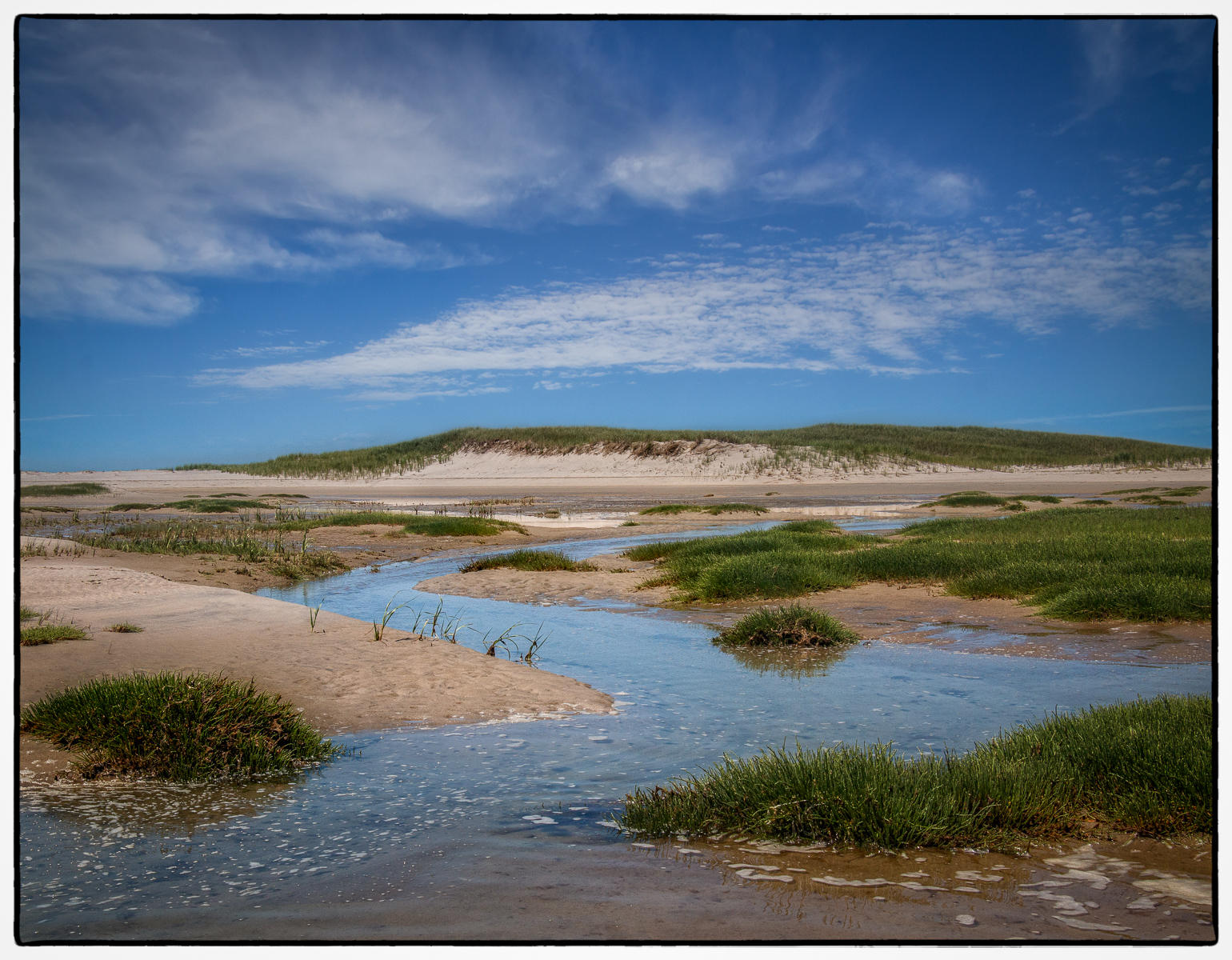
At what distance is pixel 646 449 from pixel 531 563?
195 feet

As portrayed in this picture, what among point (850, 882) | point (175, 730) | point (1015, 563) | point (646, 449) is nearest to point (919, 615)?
point (1015, 563)

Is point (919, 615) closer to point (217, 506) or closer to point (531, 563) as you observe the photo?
point (531, 563)

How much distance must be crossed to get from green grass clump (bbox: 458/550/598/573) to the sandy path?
7.63m

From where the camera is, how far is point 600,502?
49812 mm

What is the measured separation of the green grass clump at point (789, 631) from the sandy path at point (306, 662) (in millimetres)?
2905

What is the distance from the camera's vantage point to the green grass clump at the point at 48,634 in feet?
27.5

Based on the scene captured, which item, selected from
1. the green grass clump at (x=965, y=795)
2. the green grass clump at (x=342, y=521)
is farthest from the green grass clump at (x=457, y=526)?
the green grass clump at (x=965, y=795)

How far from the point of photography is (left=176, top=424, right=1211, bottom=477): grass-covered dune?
72062 millimetres

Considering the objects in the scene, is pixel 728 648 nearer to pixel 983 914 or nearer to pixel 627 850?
pixel 627 850

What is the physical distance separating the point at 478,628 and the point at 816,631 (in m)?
5.25

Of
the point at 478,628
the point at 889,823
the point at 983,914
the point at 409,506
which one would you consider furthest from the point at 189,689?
the point at 409,506

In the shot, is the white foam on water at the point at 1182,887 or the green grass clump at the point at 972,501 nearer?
the white foam on water at the point at 1182,887

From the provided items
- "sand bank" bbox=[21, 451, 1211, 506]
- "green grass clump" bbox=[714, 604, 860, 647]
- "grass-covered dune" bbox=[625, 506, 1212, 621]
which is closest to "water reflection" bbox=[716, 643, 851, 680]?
"green grass clump" bbox=[714, 604, 860, 647]

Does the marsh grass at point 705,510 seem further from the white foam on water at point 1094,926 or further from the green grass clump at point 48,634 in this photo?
the white foam on water at point 1094,926
